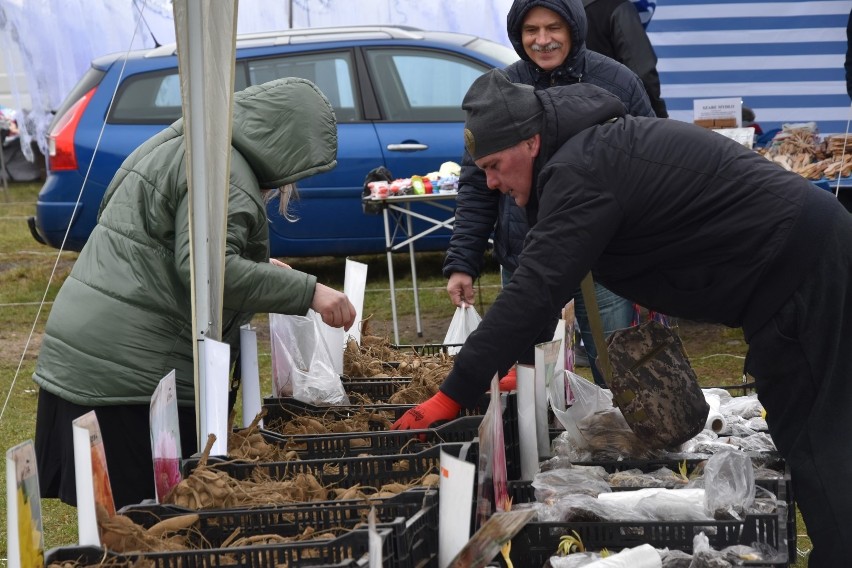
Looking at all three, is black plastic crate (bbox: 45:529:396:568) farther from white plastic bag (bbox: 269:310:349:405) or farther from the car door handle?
the car door handle

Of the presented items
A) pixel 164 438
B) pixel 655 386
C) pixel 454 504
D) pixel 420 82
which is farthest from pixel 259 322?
pixel 454 504

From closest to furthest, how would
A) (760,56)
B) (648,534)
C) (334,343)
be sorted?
(648,534) < (334,343) < (760,56)

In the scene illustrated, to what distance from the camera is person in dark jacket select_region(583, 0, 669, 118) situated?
5180mm

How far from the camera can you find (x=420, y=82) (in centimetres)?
736

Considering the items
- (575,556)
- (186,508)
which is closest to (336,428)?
(186,508)

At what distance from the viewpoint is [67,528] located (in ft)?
13.3

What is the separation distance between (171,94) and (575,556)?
5932 mm

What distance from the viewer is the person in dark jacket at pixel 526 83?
3.25 metres

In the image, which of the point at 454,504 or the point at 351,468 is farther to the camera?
the point at 351,468

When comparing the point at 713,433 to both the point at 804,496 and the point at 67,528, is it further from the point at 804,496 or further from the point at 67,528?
the point at 67,528

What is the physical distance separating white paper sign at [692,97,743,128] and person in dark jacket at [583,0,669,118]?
100cm

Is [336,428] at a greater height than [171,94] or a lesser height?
lesser

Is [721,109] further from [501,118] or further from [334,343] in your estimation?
[501,118]

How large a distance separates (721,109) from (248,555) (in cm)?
490
